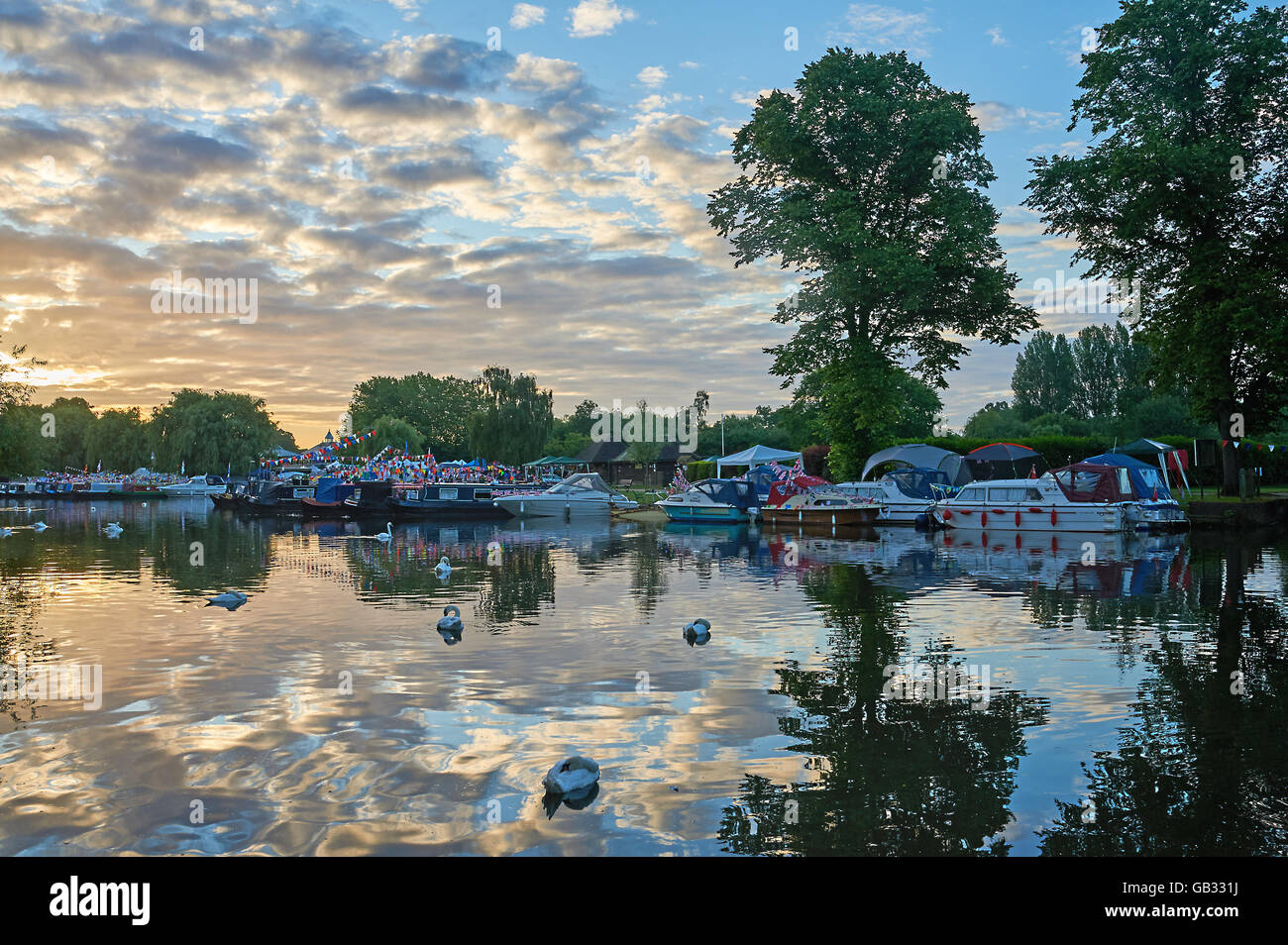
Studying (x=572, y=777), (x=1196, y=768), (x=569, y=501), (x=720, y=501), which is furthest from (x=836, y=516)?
(x=572, y=777)

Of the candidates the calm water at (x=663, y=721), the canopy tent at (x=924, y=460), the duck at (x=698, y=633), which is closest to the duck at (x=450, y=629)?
the calm water at (x=663, y=721)

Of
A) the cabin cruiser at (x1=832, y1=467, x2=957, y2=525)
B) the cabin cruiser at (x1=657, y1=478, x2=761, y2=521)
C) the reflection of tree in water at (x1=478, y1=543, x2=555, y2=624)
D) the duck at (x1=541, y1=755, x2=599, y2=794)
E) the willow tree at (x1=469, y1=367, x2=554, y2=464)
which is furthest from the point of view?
the willow tree at (x1=469, y1=367, x2=554, y2=464)

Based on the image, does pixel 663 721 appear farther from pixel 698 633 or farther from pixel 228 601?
pixel 228 601

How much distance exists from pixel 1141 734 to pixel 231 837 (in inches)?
316

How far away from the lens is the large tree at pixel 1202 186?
3298cm

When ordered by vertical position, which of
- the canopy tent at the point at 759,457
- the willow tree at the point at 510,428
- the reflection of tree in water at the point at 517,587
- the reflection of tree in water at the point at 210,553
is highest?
the willow tree at the point at 510,428

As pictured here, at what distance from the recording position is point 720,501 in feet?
142

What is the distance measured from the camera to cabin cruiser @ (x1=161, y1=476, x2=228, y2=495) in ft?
312

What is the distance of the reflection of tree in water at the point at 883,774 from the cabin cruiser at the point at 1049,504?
77.3 feet

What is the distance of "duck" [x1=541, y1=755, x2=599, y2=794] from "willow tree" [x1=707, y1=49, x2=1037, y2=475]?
34.0 m

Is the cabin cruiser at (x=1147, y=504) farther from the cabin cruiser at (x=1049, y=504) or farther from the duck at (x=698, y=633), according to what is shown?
the duck at (x=698, y=633)

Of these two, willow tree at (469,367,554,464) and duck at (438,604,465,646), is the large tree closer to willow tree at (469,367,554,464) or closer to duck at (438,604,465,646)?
duck at (438,604,465,646)

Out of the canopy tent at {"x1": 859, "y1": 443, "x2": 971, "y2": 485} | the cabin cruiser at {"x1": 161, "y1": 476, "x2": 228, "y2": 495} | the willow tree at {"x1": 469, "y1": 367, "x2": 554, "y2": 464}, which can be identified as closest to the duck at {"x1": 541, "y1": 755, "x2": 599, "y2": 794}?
the canopy tent at {"x1": 859, "y1": 443, "x2": 971, "y2": 485}
